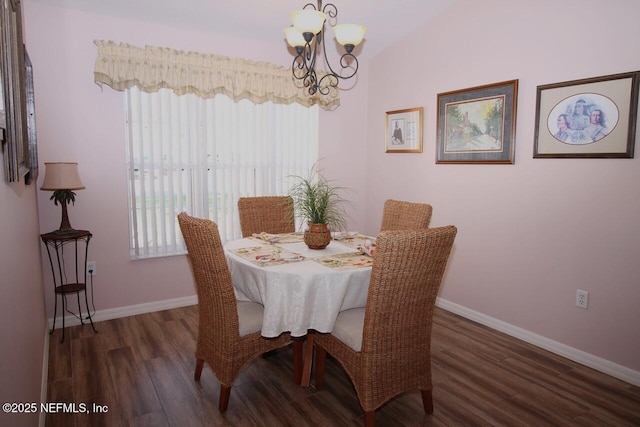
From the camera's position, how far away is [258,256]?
2312 mm

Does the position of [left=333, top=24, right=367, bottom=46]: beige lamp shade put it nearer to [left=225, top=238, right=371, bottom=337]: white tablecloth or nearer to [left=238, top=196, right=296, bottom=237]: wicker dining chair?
[left=225, top=238, right=371, bottom=337]: white tablecloth

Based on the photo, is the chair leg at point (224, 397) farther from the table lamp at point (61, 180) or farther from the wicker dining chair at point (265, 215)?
the table lamp at point (61, 180)

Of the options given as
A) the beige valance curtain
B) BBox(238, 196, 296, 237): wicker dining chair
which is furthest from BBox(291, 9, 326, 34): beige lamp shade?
the beige valance curtain

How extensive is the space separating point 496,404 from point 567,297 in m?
1.06

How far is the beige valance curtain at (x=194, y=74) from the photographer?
3.14 m

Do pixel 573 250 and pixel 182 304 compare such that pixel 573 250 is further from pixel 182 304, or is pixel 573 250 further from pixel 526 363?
pixel 182 304

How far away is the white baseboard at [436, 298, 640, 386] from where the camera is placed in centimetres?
253

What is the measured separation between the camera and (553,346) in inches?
114

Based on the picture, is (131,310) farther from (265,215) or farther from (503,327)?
(503,327)

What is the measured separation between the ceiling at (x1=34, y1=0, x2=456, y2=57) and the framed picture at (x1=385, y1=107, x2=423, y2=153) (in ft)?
2.55

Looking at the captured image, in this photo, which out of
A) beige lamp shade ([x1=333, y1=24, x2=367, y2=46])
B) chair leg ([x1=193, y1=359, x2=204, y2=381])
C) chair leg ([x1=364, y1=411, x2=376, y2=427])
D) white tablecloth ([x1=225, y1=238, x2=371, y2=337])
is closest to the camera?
chair leg ([x1=364, y1=411, x2=376, y2=427])

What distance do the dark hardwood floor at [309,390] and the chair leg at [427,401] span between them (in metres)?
0.04

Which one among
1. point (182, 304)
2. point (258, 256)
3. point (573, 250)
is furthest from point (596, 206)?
point (182, 304)

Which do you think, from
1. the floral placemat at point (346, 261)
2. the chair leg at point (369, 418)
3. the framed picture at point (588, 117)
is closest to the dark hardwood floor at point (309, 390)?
the chair leg at point (369, 418)
